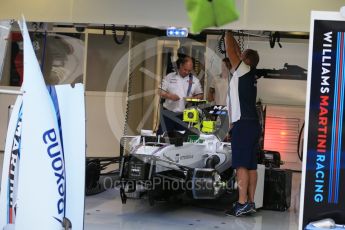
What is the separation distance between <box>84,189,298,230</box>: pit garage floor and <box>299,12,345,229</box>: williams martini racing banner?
2.22 metres

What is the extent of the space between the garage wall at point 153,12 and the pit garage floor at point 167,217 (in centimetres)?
187

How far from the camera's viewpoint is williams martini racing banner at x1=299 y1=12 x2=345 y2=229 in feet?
9.52

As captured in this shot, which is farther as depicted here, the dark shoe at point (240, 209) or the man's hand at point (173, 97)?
the man's hand at point (173, 97)

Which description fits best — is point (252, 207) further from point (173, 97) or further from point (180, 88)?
point (180, 88)

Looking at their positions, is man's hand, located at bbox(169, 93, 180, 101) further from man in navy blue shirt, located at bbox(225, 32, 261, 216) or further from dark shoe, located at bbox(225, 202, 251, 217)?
dark shoe, located at bbox(225, 202, 251, 217)

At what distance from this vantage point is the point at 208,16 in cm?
214

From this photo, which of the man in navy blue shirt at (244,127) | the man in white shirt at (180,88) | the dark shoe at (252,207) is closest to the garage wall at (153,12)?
the man in navy blue shirt at (244,127)

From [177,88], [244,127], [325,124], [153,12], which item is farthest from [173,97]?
[325,124]

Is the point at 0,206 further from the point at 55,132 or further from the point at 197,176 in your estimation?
the point at 197,176

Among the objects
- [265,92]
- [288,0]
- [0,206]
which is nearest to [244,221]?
[288,0]

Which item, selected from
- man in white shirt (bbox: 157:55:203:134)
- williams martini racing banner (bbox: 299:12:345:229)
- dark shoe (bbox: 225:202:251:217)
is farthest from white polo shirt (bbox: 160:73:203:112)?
williams martini racing banner (bbox: 299:12:345:229)

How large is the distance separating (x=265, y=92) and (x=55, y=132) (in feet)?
22.9

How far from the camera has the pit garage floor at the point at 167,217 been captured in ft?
16.6

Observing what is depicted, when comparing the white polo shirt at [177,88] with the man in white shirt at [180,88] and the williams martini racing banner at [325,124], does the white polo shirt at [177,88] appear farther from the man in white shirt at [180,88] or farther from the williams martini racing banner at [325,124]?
the williams martini racing banner at [325,124]
